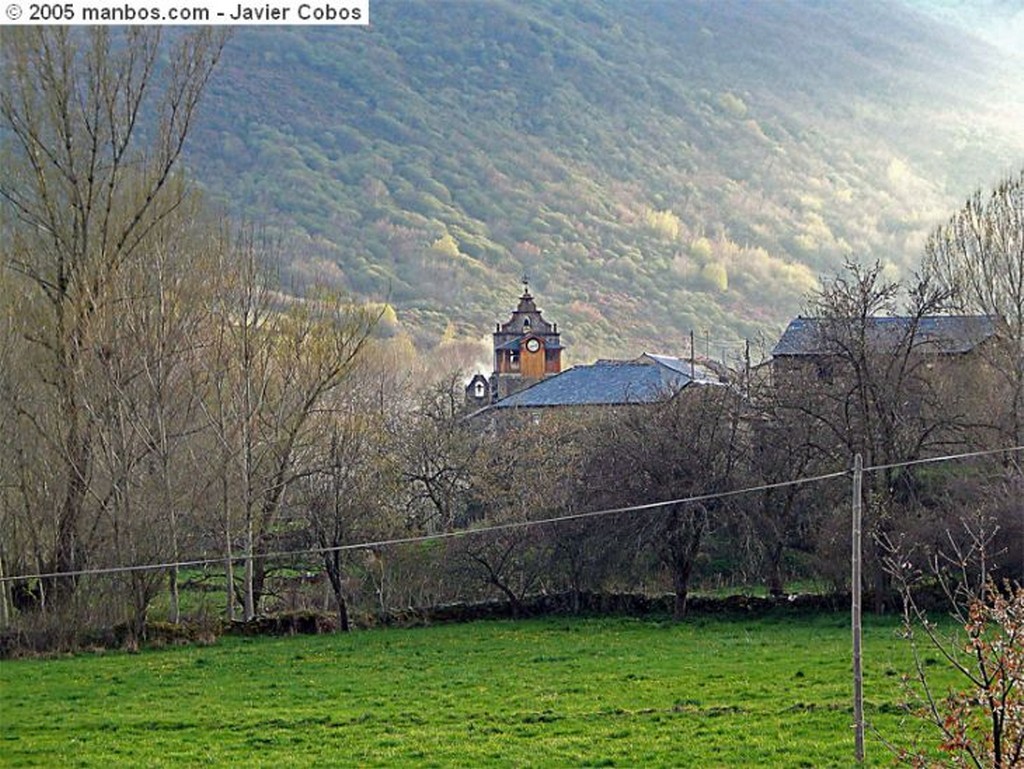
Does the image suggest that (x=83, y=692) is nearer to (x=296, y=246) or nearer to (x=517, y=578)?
(x=517, y=578)

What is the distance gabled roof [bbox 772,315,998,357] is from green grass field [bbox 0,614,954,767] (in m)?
7.15

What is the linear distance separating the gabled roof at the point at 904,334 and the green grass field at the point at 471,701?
23.5ft

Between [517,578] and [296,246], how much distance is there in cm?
11359

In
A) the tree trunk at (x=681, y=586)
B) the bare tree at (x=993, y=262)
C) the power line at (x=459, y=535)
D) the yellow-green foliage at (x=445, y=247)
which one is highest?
the yellow-green foliage at (x=445, y=247)

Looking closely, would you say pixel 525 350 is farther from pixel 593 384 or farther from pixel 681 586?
pixel 681 586

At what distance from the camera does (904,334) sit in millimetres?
27781

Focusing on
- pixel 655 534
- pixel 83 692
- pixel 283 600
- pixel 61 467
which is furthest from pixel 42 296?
pixel 655 534

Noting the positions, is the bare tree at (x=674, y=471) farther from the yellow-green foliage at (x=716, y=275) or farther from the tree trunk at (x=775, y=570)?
the yellow-green foliage at (x=716, y=275)

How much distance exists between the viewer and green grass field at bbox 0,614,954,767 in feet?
46.0

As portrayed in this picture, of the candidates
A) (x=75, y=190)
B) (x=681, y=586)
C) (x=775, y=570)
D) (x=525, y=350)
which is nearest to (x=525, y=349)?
(x=525, y=350)

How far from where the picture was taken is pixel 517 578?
92.5 feet

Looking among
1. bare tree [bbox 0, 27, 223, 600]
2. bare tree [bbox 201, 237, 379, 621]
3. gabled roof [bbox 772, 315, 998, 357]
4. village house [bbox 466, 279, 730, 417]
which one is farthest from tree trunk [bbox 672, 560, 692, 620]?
bare tree [bbox 0, 27, 223, 600]

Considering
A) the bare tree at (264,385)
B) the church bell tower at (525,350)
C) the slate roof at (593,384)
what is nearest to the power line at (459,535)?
the bare tree at (264,385)

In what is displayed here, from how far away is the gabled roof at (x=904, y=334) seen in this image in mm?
28344
